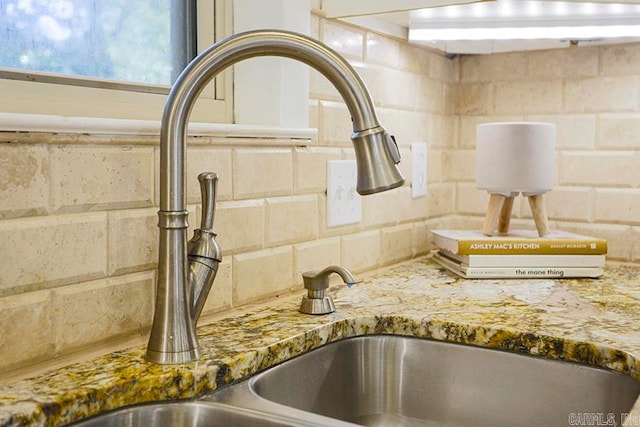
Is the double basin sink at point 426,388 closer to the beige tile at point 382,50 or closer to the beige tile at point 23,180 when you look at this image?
the beige tile at point 23,180

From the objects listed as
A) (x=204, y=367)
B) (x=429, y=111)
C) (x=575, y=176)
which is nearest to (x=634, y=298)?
(x=575, y=176)

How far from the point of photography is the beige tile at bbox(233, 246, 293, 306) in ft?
3.48

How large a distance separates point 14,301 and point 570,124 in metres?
1.31

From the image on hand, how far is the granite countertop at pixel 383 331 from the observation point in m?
0.72

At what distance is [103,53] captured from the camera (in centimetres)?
94

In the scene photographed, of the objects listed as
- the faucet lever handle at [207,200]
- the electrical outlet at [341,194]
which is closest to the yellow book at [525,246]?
the electrical outlet at [341,194]

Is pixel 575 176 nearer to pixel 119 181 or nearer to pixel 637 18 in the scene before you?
pixel 637 18

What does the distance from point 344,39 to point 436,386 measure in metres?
0.67

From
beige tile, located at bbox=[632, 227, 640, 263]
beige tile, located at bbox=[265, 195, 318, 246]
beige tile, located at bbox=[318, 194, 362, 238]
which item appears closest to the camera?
beige tile, located at bbox=[265, 195, 318, 246]

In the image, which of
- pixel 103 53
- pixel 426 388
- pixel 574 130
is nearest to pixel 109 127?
pixel 103 53

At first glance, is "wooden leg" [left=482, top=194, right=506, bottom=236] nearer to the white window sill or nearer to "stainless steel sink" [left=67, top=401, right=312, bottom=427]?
the white window sill

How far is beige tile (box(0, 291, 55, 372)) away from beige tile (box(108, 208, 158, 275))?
10 centimetres

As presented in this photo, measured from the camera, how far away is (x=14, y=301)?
29.2 inches

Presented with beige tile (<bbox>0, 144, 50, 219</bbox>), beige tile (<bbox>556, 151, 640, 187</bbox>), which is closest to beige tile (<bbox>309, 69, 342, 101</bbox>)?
beige tile (<bbox>0, 144, 50, 219</bbox>)
